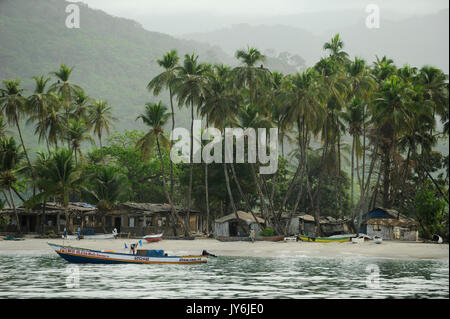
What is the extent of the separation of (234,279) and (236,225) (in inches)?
1519

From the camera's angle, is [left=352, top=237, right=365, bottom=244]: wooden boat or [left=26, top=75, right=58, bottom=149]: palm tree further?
[left=26, top=75, right=58, bottom=149]: palm tree

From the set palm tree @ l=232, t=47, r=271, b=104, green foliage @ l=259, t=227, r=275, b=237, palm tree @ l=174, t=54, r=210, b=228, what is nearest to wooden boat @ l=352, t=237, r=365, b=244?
green foliage @ l=259, t=227, r=275, b=237

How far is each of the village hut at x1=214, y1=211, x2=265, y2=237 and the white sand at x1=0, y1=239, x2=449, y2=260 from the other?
1046 centimetres

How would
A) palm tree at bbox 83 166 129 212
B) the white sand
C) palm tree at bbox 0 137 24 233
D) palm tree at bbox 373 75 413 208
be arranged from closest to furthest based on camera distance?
1. the white sand
2. palm tree at bbox 373 75 413 208
3. palm tree at bbox 0 137 24 233
4. palm tree at bbox 83 166 129 212

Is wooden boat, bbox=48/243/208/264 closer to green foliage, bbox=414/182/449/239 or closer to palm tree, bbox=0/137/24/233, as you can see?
green foliage, bbox=414/182/449/239

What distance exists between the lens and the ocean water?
2380cm

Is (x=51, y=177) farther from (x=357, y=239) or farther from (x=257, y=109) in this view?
(x=357, y=239)

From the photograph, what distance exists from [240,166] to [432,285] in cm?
4762

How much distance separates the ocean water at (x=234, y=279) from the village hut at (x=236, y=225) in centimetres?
2572

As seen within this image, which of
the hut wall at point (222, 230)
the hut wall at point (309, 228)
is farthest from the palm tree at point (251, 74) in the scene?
the hut wall at point (309, 228)

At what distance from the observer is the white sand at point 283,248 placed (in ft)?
144

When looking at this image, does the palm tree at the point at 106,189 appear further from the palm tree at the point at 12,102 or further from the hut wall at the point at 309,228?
the hut wall at the point at 309,228

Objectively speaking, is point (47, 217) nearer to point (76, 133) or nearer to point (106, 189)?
point (76, 133)

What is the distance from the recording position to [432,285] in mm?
26219
